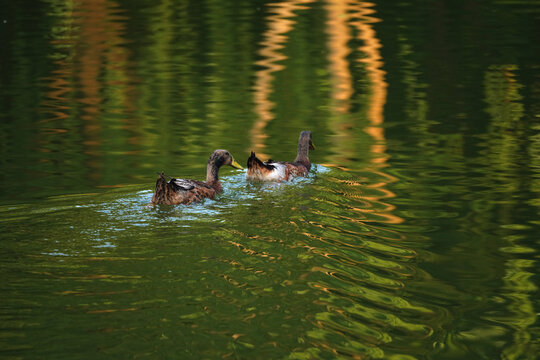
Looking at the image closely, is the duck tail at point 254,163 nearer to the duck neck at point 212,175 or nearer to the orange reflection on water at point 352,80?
the duck neck at point 212,175

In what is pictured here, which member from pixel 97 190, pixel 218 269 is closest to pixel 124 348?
pixel 218 269

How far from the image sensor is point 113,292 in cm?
721

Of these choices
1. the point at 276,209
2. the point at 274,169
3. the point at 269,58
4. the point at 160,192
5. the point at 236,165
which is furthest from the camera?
the point at 269,58

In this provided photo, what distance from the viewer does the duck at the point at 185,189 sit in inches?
401

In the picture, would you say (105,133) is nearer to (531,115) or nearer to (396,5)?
(531,115)

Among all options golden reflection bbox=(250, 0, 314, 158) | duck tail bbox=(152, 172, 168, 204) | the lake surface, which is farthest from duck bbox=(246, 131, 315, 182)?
duck tail bbox=(152, 172, 168, 204)

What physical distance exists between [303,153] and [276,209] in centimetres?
349

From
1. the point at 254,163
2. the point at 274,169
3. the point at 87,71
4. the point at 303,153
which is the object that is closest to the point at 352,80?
the point at 87,71

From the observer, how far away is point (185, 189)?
10.6 meters

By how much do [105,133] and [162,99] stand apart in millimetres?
3580

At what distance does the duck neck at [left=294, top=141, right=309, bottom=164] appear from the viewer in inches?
522

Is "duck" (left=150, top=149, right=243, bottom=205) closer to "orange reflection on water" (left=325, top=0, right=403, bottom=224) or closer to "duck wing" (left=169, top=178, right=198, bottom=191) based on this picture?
"duck wing" (left=169, top=178, right=198, bottom=191)

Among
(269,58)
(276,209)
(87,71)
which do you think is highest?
(276,209)

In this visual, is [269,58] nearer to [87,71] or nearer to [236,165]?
[87,71]
